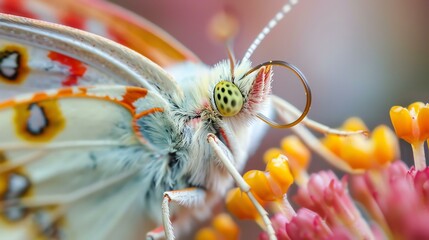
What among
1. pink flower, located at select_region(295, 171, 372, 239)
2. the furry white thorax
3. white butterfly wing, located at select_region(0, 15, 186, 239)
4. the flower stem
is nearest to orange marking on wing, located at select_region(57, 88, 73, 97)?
white butterfly wing, located at select_region(0, 15, 186, 239)

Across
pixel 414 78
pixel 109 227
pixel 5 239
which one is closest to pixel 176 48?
pixel 109 227

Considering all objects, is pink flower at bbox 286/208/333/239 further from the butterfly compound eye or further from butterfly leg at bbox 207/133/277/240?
the butterfly compound eye

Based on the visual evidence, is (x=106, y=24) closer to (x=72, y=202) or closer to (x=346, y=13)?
(x=72, y=202)

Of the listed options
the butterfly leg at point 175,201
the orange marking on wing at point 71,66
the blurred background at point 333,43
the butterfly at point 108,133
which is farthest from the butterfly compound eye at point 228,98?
the blurred background at point 333,43

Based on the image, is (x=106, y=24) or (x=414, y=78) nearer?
(x=106, y=24)

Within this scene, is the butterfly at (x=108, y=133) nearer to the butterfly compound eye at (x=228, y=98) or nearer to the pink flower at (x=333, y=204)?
the butterfly compound eye at (x=228, y=98)

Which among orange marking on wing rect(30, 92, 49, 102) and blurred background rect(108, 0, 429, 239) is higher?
orange marking on wing rect(30, 92, 49, 102)

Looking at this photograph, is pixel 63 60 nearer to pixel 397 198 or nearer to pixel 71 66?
pixel 71 66

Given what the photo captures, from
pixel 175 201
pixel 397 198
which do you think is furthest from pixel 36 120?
pixel 397 198
